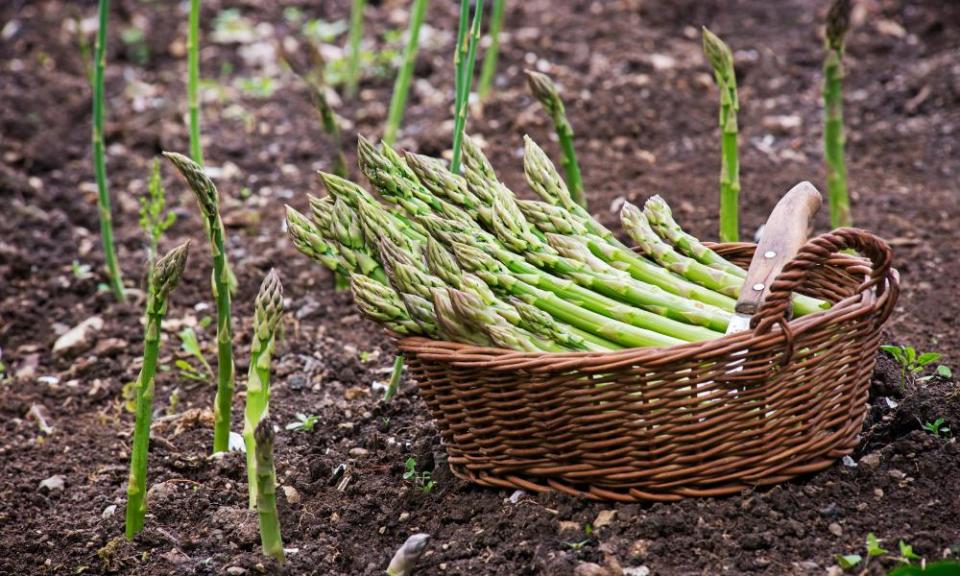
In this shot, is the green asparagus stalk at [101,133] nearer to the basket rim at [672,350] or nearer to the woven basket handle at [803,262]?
the basket rim at [672,350]

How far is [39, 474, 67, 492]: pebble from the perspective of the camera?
3.56 meters

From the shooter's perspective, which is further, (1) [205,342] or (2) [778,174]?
(2) [778,174]

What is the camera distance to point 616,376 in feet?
9.05

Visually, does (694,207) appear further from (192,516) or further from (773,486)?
(192,516)

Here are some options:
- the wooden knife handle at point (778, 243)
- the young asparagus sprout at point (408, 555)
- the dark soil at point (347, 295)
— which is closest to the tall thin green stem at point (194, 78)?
the dark soil at point (347, 295)

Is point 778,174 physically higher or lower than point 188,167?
lower

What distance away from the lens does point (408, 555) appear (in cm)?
278

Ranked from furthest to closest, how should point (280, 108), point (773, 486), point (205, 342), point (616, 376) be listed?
point (280, 108) → point (205, 342) → point (773, 486) → point (616, 376)

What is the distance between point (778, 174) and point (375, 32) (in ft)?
11.3

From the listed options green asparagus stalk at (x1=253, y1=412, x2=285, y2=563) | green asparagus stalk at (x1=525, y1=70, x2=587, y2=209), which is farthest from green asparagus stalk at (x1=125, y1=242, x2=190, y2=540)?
green asparagus stalk at (x1=525, y1=70, x2=587, y2=209)

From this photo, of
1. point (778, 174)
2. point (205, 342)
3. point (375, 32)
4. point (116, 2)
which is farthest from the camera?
point (116, 2)

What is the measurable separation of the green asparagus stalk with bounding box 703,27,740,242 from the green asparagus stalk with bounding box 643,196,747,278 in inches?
26.4

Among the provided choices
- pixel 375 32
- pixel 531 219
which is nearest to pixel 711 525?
pixel 531 219

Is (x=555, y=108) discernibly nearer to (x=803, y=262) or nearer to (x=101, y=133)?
(x=803, y=262)
